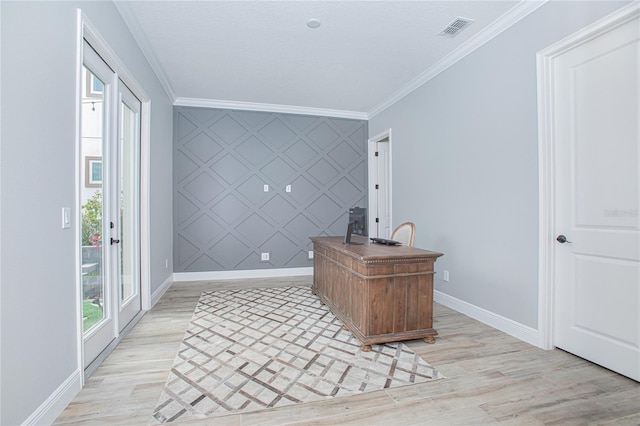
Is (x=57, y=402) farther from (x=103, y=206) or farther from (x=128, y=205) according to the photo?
(x=128, y=205)

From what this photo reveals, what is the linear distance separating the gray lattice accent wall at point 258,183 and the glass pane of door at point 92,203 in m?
2.50

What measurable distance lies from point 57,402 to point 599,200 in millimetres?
3479

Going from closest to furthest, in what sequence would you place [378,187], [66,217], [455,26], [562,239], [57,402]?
[57,402] < [66,217] < [562,239] < [455,26] < [378,187]

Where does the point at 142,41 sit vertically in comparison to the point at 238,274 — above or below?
above

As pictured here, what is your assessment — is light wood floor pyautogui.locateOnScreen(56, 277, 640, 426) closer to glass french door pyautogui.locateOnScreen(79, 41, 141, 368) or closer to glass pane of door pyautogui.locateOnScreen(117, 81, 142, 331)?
glass french door pyautogui.locateOnScreen(79, 41, 141, 368)

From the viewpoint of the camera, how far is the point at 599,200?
7.21ft

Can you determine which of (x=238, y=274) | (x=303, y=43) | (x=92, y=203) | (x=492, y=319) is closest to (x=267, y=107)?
(x=303, y=43)

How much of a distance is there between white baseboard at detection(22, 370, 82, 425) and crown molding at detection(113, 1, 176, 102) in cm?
267

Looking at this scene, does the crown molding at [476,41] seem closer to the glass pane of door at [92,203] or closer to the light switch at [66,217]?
the glass pane of door at [92,203]

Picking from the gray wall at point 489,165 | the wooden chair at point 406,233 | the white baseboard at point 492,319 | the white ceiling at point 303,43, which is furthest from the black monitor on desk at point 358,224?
the white ceiling at point 303,43

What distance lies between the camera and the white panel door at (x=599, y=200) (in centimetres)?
201

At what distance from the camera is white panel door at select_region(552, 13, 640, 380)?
2.01 m

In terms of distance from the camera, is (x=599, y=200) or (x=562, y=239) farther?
(x=562, y=239)

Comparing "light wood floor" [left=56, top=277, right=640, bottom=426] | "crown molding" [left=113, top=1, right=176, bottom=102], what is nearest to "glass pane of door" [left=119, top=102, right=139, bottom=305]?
"crown molding" [left=113, top=1, right=176, bottom=102]
